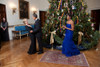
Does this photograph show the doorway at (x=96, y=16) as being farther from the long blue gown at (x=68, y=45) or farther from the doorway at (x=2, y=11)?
the doorway at (x=2, y=11)

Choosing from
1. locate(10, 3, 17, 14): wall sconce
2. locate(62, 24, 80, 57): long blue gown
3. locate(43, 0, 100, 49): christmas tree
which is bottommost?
locate(62, 24, 80, 57): long blue gown

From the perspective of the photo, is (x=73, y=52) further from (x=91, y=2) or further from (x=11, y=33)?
(x=91, y=2)

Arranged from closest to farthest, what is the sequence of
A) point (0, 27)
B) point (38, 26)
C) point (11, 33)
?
1. point (38, 26)
2. point (0, 27)
3. point (11, 33)

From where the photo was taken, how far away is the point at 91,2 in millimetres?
9109

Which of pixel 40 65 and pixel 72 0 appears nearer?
pixel 40 65

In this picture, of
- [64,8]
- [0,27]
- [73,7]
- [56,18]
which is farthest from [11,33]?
→ [73,7]

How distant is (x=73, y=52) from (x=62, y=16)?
227cm

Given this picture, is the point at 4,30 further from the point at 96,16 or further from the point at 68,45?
the point at 96,16

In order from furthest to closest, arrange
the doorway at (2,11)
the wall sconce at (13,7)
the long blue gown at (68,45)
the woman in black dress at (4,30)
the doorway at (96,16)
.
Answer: the doorway at (96,16) → the wall sconce at (13,7) → the woman in black dress at (4,30) → the doorway at (2,11) → the long blue gown at (68,45)

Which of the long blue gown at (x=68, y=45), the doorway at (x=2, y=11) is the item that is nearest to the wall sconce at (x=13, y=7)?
the doorway at (x=2, y=11)

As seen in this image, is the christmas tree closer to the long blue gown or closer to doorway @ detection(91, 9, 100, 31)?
the long blue gown

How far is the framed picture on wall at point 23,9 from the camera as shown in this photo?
8.38 m

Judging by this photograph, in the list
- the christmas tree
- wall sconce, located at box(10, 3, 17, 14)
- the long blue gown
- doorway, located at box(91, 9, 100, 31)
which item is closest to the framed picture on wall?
wall sconce, located at box(10, 3, 17, 14)

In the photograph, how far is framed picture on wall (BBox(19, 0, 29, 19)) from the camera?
838 centimetres
